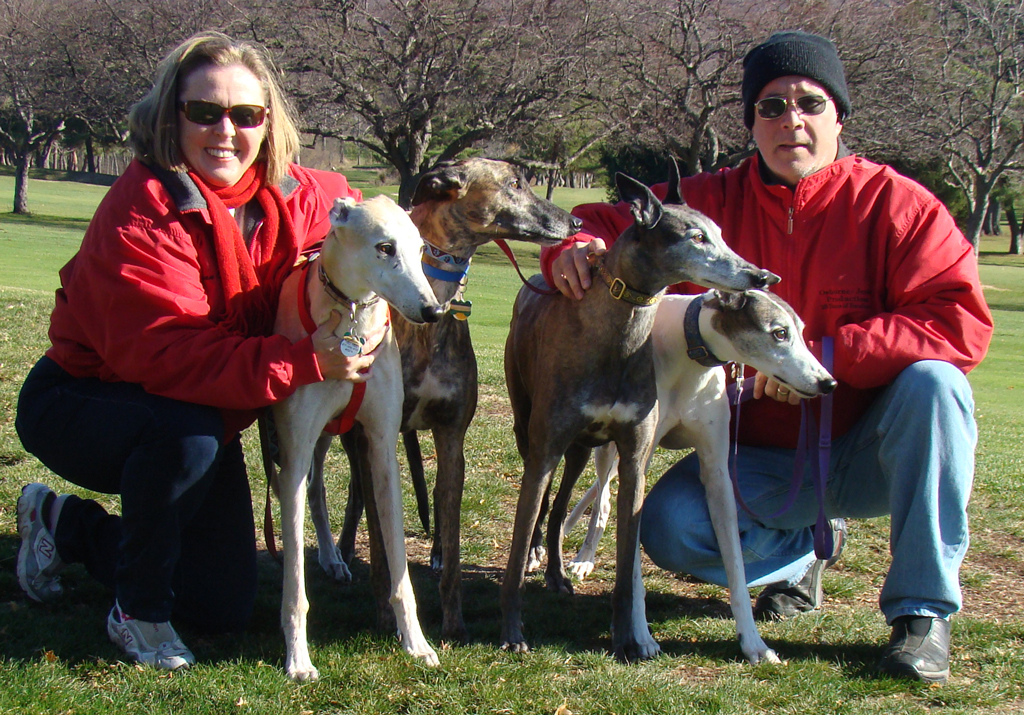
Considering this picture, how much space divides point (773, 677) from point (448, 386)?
1.64 m

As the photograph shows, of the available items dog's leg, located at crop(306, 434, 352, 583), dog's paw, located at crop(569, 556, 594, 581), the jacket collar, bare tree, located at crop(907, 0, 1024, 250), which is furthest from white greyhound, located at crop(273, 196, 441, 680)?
bare tree, located at crop(907, 0, 1024, 250)

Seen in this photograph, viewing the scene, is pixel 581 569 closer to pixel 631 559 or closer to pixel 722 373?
pixel 631 559

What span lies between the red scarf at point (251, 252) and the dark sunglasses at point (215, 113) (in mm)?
203

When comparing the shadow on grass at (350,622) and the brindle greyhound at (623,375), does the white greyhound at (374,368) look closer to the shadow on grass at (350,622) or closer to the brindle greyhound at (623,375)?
the shadow on grass at (350,622)

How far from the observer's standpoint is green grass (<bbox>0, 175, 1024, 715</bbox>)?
3.22 m

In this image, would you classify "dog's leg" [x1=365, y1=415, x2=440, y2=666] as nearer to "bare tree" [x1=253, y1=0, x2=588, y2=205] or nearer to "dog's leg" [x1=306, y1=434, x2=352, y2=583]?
"dog's leg" [x1=306, y1=434, x2=352, y2=583]

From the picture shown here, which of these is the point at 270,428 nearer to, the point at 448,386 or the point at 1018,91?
the point at 448,386

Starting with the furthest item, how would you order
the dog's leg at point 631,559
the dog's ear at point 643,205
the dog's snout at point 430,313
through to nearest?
the dog's leg at point 631,559
the dog's ear at point 643,205
the dog's snout at point 430,313

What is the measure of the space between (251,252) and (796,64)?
7.86 ft

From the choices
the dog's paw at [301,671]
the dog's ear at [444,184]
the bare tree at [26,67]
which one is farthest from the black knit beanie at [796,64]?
the bare tree at [26,67]

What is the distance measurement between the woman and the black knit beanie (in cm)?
202

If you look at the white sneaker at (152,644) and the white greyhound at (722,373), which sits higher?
the white greyhound at (722,373)

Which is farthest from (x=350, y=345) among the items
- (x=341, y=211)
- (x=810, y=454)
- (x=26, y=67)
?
(x=26, y=67)

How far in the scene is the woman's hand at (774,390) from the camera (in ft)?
12.9
